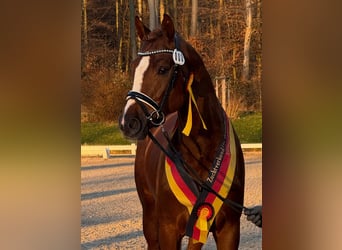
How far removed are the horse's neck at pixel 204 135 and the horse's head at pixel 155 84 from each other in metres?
0.11

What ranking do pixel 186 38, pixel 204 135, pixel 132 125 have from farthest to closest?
pixel 186 38, pixel 204 135, pixel 132 125

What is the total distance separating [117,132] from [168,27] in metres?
0.61

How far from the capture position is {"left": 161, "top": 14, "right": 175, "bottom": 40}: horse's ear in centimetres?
163

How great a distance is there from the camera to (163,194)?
1.82m

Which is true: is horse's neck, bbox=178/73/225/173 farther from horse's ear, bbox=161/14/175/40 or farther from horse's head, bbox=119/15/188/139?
horse's ear, bbox=161/14/175/40

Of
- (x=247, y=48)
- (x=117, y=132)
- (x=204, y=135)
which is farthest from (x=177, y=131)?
(x=247, y=48)

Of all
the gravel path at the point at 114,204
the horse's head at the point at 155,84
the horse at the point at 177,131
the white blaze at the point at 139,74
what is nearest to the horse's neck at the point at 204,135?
the horse at the point at 177,131

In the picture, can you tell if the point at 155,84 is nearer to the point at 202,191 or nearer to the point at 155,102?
the point at 155,102

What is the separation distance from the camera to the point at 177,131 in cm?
177

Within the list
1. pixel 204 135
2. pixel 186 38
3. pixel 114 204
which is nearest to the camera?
pixel 204 135
